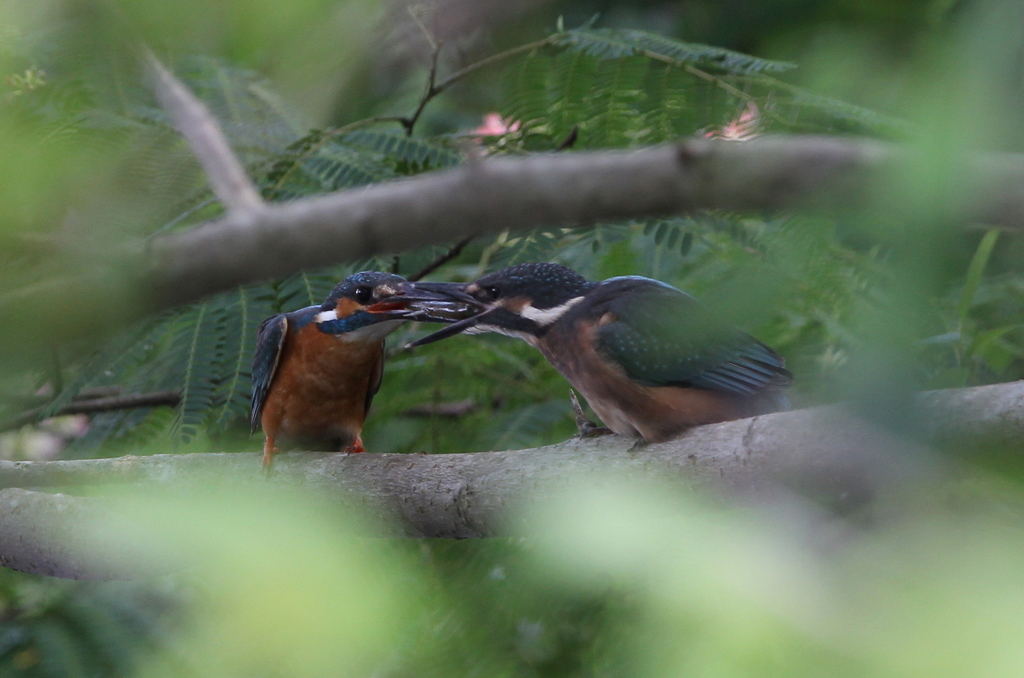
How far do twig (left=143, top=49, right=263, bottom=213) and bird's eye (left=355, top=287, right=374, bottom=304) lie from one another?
205cm

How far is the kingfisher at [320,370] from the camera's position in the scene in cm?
305

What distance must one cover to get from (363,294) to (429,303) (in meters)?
0.26

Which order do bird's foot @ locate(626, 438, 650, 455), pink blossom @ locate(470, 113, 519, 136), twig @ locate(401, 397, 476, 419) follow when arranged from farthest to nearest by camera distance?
twig @ locate(401, 397, 476, 419) < pink blossom @ locate(470, 113, 519, 136) < bird's foot @ locate(626, 438, 650, 455)

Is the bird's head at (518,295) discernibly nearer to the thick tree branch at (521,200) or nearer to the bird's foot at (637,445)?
the bird's foot at (637,445)

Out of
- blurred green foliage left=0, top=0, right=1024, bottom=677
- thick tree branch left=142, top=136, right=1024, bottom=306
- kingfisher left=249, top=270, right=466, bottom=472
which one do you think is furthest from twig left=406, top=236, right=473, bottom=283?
thick tree branch left=142, top=136, right=1024, bottom=306

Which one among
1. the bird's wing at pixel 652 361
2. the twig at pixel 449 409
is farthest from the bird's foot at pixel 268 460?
the bird's wing at pixel 652 361

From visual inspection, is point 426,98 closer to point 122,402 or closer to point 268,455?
point 268,455

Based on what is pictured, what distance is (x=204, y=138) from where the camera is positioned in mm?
784

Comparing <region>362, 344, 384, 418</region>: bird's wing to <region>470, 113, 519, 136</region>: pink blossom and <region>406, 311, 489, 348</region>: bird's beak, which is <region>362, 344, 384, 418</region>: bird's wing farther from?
<region>470, 113, 519, 136</region>: pink blossom

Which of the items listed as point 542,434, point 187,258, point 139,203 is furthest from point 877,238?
point 542,434

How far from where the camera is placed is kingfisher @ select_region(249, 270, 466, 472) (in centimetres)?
305

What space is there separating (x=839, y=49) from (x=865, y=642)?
44 centimetres

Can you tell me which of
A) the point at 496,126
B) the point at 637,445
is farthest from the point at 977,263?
the point at 496,126

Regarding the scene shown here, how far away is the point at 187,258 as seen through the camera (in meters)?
0.62
